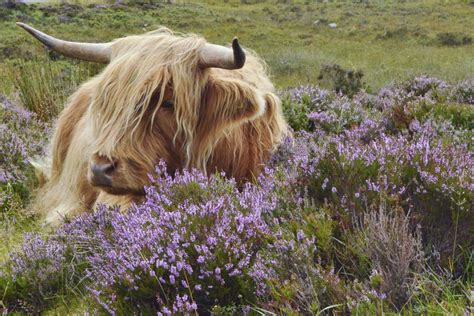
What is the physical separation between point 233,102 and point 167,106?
0.41 meters

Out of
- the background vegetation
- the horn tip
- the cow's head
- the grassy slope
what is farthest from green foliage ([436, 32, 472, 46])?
the horn tip

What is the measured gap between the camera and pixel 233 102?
348cm

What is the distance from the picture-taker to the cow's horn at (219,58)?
10.6ft

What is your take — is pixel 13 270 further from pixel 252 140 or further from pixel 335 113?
pixel 335 113

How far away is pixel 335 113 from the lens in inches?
207

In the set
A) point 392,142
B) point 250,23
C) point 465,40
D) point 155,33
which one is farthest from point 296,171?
point 250,23

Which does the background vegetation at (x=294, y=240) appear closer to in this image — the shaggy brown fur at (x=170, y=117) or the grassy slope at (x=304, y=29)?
the shaggy brown fur at (x=170, y=117)

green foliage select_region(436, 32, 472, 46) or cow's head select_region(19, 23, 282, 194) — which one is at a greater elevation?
cow's head select_region(19, 23, 282, 194)

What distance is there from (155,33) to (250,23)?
109 ft

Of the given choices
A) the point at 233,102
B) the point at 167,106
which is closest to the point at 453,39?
the point at 233,102

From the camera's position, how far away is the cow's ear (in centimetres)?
344

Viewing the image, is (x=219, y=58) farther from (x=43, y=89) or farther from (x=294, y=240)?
(x=43, y=89)

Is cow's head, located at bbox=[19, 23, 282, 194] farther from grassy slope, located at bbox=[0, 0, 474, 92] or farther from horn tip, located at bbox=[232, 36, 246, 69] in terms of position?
grassy slope, located at bbox=[0, 0, 474, 92]

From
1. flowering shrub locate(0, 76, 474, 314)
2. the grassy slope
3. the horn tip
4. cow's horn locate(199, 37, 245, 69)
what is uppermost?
the horn tip
